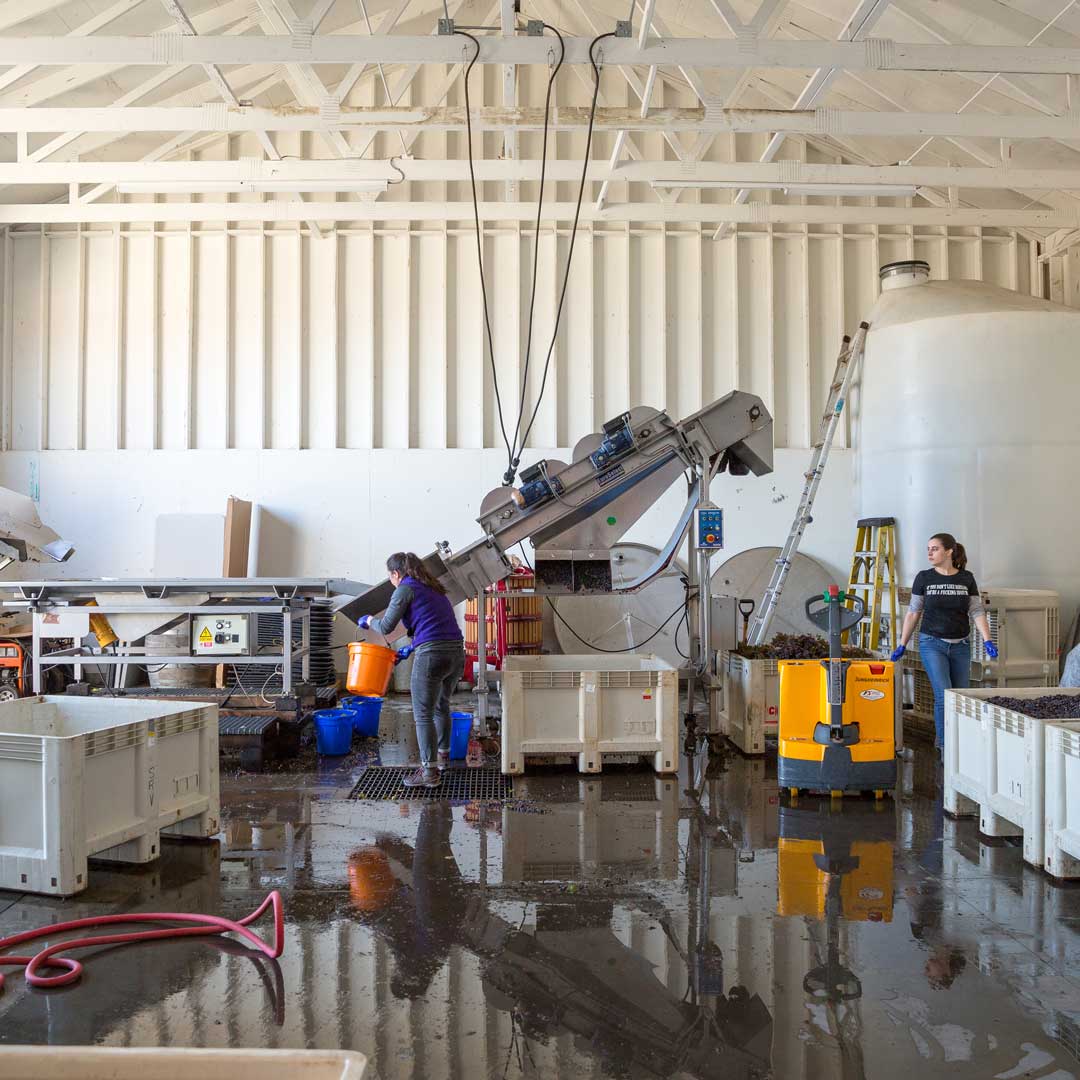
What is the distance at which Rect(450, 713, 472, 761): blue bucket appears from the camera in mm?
6676

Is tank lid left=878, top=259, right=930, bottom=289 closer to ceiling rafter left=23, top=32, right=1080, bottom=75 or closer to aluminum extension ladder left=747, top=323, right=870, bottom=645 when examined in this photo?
aluminum extension ladder left=747, top=323, right=870, bottom=645

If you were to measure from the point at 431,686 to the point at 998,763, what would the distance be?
3375 millimetres

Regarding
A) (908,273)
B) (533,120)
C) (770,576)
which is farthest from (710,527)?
(908,273)

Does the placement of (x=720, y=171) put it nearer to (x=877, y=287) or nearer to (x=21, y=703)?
(x=877, y=287)

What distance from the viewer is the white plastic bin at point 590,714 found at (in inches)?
243

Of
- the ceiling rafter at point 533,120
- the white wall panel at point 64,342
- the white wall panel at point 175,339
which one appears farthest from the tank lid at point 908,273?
the white wall panel at point 64,342

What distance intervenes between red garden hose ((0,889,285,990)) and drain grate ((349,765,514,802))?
6.44ft

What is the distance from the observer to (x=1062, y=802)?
4090mm

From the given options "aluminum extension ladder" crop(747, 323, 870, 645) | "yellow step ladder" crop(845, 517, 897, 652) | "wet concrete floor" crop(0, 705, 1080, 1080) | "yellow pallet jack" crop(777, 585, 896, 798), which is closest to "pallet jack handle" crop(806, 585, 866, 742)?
"yellow pallet jack" crop(777, 585, 896, 798)

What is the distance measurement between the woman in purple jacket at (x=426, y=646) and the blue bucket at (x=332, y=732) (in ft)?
3.52

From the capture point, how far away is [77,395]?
10.8 meters

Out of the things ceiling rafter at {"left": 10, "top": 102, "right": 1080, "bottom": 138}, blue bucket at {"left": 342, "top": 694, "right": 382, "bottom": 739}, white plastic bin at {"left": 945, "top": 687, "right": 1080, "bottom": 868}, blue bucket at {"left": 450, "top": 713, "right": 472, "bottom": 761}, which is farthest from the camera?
blue bucket at {"left": 342, "top": 694, "right": 382, "bottom": 739}

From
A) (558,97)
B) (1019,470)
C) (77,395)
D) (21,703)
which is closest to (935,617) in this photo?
(1019,470)

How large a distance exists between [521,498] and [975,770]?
3421 mm
